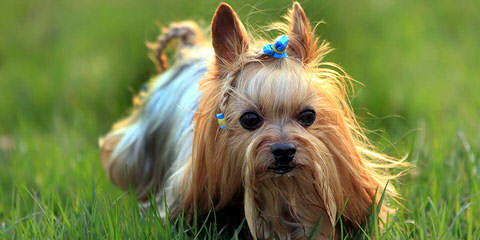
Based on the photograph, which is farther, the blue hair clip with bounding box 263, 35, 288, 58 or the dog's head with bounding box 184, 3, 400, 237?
the blue hair clip with bounding box 263, 35, 288, 58

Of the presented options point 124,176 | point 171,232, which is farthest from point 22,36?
point 171,232

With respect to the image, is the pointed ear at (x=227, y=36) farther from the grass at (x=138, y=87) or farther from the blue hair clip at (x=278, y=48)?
the grass at (x=138, y=87)

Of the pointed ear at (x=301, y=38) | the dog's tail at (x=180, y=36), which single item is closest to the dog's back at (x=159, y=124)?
the dog's tail at (x=180, y=36)

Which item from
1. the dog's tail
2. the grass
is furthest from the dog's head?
the dog's tail

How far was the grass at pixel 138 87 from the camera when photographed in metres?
3.61

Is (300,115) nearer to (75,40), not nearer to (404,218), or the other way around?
(404,218)

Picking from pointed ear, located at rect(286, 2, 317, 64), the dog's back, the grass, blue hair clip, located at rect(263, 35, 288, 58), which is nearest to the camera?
blue hair clip, located at rect(263, 35, 288, 58)

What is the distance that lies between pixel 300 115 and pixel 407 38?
16.9ft

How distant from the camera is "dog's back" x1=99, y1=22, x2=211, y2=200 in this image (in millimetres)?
4289

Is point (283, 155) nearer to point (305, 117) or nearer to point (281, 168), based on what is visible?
point (281, 168)

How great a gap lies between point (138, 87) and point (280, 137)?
3.87 metres

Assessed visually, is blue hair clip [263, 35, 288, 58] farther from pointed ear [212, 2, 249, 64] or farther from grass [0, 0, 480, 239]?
grass [0, 0, 480, 239]

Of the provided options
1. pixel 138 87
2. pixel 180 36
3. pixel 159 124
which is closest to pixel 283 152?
pixel 159 124

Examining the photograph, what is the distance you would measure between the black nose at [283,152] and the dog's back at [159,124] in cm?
Result: 112
